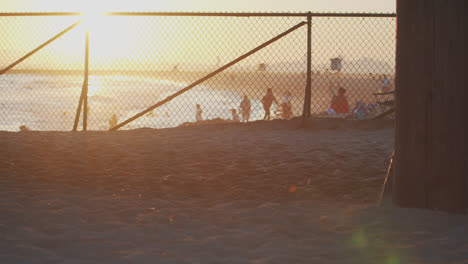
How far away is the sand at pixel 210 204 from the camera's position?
4.01 metres

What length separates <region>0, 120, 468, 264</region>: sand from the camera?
4.01 meters

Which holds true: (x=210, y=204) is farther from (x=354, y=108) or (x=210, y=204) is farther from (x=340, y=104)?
(x=340, y=104)

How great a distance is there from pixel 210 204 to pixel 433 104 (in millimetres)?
2025

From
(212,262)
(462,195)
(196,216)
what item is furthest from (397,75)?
(212,262)

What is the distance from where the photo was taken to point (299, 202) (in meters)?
5.40

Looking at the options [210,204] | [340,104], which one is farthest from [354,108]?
[210,204]

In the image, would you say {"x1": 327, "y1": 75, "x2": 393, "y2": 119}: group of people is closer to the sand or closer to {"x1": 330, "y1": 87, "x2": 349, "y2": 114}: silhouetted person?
{"x1": 330, "y1": 87, "x2": 349, "y2": 114}: silhouetted person

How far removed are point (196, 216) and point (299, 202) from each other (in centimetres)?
98

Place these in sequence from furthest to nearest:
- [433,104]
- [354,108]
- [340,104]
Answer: [340,104] < [354,108] < [433,104]

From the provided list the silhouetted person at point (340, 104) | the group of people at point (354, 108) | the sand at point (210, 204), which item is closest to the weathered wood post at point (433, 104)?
the sand at point (210, 204)

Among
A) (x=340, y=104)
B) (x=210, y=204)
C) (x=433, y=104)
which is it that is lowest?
(x=210, y=204)

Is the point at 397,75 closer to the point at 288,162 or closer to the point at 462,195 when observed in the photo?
the point at 462,195

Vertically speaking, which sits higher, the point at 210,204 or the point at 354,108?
the point at 354,108

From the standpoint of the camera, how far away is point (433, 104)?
15.9 ft
